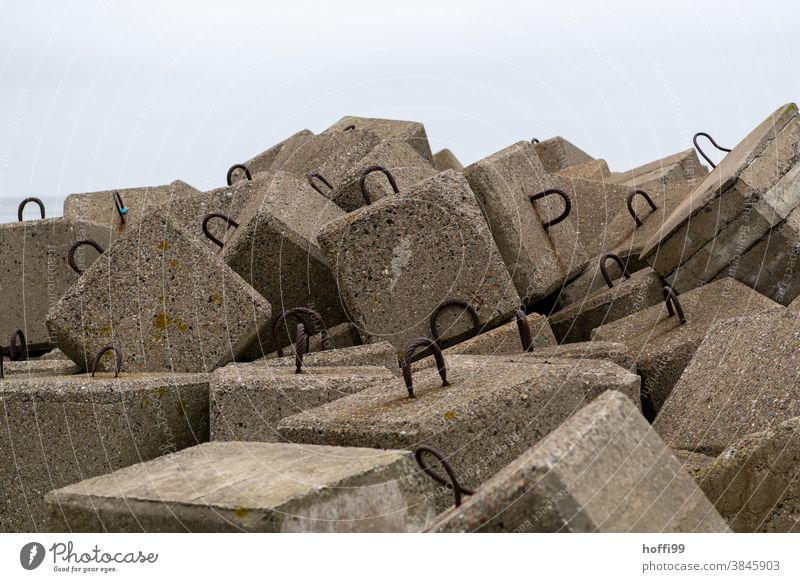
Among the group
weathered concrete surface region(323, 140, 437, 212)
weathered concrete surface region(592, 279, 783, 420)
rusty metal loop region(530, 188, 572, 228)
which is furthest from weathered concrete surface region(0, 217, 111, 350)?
weathered concrete surface region(592, 279, 783, 420)

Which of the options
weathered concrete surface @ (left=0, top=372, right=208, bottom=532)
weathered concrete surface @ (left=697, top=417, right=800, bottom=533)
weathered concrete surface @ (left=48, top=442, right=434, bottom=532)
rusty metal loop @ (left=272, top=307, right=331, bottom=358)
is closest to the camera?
weathered concrete surface @ (left=48, top=442, right=434, bottom=532)

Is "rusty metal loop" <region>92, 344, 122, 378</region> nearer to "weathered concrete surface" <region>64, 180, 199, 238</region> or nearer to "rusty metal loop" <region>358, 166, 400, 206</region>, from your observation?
"rusty metal loop" <region>358, 166, 400, 206</region>

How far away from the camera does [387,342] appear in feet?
15.3

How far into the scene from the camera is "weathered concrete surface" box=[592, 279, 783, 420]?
15.1 feet

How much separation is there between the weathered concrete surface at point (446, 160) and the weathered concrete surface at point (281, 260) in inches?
141

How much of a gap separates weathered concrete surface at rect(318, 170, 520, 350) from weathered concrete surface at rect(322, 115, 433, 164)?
7.55 feet

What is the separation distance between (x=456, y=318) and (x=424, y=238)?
0.42 m

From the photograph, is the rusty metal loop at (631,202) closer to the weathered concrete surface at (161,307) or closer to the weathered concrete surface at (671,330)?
the weathered concrete surface at (671,330)

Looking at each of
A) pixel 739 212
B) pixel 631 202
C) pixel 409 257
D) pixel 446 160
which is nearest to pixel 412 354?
pixel 409 257

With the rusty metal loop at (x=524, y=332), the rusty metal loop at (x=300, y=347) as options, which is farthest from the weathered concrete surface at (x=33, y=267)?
the rusty metal loop at (x=524, y=332)

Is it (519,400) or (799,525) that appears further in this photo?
(519,400)
